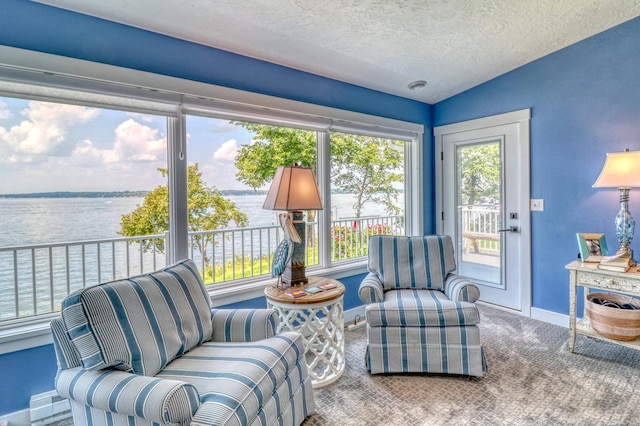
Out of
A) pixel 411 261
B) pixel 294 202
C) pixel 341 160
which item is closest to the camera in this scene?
pixel 294 202

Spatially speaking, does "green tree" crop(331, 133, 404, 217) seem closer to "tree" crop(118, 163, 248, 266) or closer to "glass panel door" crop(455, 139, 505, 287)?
"glass panel door" crop(455, 139, 505, 287)

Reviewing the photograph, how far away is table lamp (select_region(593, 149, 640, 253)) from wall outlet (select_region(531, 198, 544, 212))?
650mm

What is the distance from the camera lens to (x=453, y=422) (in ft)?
5.80

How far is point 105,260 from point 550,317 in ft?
13.1

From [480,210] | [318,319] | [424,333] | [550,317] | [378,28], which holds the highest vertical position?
[378,28]

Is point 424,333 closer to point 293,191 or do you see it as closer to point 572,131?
point 293,191

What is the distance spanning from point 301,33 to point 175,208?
149cm

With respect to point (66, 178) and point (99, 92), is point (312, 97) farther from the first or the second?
point (66, 178)

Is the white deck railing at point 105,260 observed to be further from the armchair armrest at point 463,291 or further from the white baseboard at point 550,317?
the white baseboard at point 550,317

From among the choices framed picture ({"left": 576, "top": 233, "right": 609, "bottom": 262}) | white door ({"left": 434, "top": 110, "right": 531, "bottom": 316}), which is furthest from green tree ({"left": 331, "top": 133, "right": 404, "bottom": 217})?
framed picture ({"left": 576, "top": 233, "right": 609, "bottom": 262})

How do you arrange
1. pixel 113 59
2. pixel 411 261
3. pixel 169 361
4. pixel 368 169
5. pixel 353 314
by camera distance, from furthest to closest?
pixel 368 169, pixel 353 314, pixel 411 261, pixel 113 59, pixel 169 361

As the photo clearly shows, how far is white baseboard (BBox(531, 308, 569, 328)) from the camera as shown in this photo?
2.98 meters

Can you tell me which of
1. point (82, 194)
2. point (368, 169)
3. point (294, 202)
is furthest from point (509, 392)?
point (82, 194)

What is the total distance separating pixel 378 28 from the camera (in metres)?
2.31
